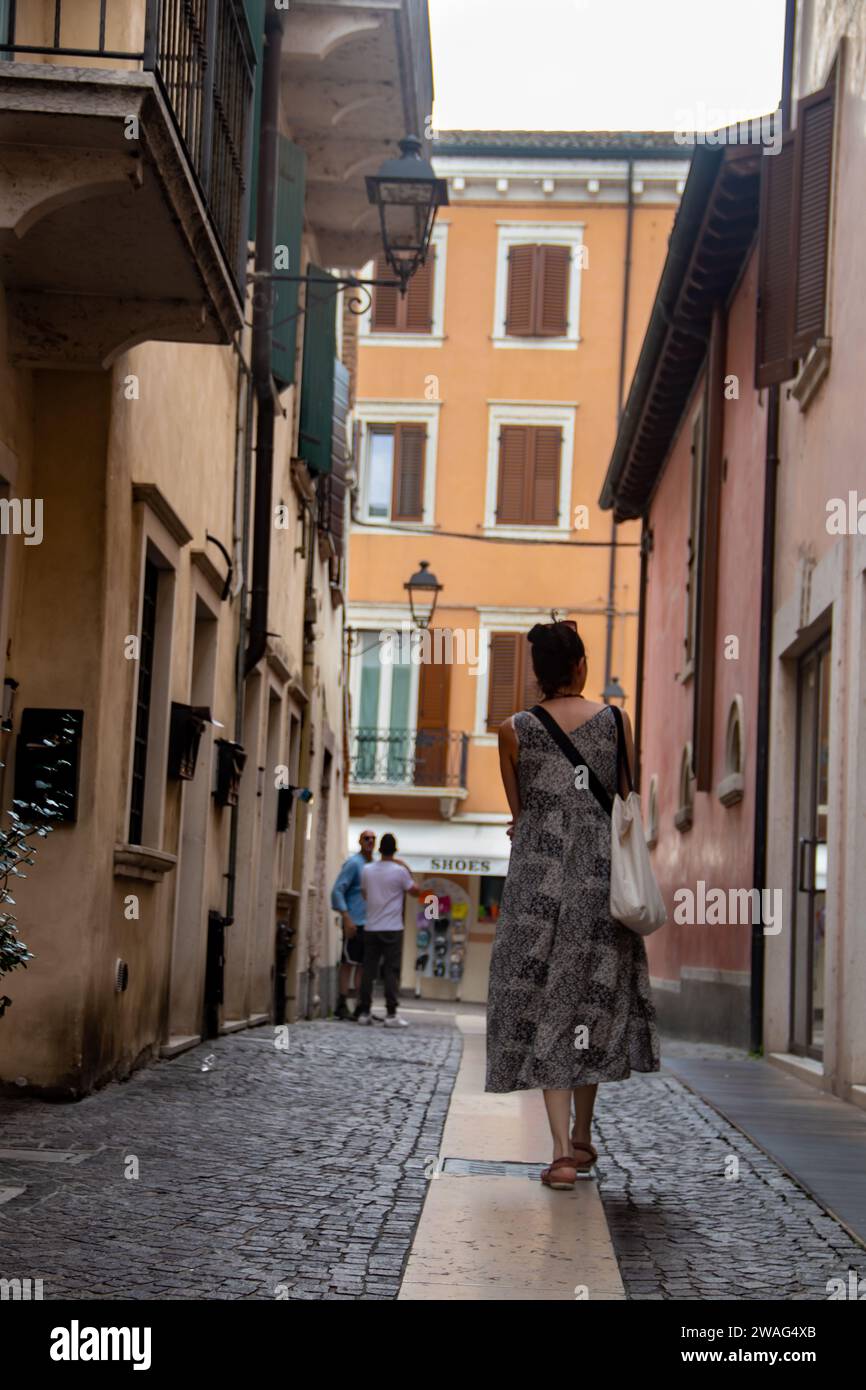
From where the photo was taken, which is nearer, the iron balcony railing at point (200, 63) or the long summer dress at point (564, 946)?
the long summer dress at point (564, 946)

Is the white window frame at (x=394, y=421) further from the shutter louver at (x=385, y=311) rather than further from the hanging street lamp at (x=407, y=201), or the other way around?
the hanging street lamp at (x=407, y=201)

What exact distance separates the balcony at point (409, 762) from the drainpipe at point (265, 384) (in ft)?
65.9

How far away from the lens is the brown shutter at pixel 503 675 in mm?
33781

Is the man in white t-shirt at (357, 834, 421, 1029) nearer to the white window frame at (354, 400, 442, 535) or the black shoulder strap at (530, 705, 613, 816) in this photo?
the black shoulder strap at (530, 705, 613, 816)

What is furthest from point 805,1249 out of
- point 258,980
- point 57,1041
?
point 258,980

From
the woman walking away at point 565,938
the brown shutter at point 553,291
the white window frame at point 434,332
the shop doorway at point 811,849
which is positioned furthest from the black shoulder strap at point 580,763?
the white window frame at point 434,332

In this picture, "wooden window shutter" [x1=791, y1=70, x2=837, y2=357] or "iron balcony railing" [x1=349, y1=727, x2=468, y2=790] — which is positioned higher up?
"wooden window shutter" [x1=791, y1=70, x2=837, y2=357]

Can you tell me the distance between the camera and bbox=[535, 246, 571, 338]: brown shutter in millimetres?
34250

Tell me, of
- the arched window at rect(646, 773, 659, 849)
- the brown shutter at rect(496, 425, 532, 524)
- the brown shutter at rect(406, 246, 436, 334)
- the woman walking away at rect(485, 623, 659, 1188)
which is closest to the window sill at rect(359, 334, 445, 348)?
the brown shutter at rect(406, 246, 436, 334)

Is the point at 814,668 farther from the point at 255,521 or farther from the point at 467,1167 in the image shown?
the point at 467,1167

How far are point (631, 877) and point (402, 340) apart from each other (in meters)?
29.2

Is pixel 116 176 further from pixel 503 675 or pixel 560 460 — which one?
pixel 560 460

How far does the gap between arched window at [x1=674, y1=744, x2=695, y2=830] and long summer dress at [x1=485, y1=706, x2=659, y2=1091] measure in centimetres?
1129

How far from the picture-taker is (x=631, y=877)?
6238mm
